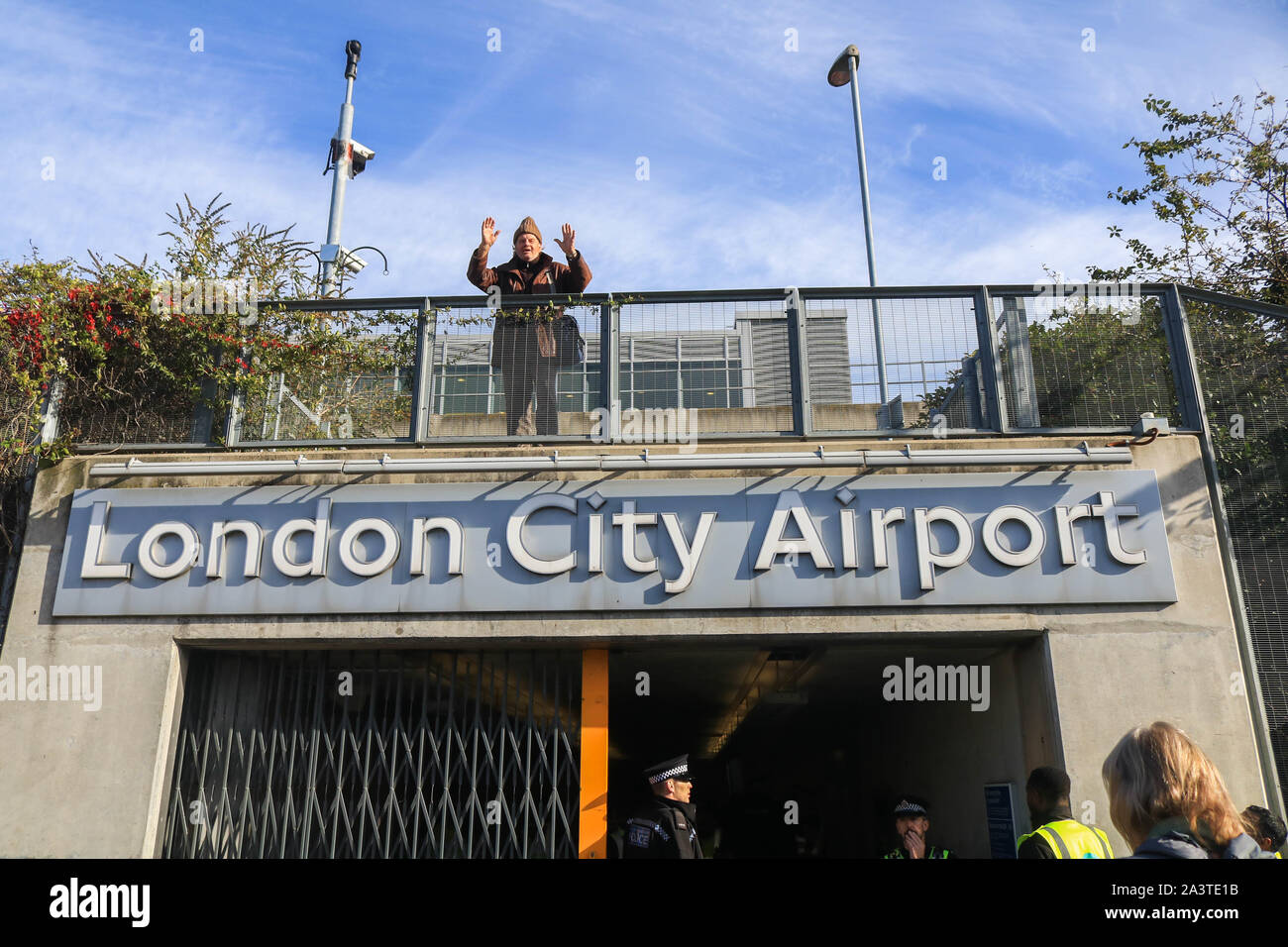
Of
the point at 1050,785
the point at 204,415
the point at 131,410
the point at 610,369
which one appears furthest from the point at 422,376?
the point at 1050,785

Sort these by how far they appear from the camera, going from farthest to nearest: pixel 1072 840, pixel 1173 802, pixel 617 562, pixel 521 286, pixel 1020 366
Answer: pixel 521 286
pixel 1020 366
pixel 617 562
pixel 1072 840
pixel 1173 802

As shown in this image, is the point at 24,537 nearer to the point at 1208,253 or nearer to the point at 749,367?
the point at 749,367

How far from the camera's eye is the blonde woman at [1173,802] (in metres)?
2.38

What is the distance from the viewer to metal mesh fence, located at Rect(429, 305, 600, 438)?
7.60 meters

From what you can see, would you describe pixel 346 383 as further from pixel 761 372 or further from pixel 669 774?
pixel 669 774

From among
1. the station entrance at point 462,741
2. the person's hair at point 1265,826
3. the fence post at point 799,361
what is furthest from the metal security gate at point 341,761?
the person's hair at point 1265,826

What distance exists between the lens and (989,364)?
757cm

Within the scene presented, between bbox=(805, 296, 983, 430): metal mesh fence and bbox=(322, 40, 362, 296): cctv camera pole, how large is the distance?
21.9ft

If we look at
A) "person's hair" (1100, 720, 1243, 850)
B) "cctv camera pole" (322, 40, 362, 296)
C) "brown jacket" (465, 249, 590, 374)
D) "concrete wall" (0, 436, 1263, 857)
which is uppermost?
"cctv camera pole" (322, 40, 362, 296)

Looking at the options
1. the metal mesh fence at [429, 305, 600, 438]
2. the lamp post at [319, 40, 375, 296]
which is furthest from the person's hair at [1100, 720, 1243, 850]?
the lamp post at [319, 40, 375, 296]

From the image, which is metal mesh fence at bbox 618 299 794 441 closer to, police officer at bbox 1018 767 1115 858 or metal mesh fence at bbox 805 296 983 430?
metal mesh fence at bbox 805 296 983 430

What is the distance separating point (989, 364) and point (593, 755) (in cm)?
428

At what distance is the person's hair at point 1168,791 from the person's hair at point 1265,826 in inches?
153

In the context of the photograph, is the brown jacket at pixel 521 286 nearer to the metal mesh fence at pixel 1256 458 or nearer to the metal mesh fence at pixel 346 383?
the metal mesh fence at pixel 346 383
